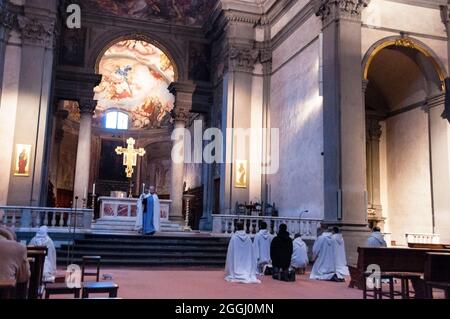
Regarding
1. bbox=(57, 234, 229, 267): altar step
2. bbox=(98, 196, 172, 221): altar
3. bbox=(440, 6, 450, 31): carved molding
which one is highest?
bbox=(440, 6, 450, 31): carved molding

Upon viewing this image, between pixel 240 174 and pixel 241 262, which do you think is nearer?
pixel 241 262

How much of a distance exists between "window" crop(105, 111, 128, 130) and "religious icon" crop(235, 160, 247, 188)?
12924 millimetres

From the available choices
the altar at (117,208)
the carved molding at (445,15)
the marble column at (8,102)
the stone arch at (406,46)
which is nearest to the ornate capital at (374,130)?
the stone arch at (406,46)

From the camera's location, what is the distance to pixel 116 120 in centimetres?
2955

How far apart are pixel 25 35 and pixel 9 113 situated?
2823 millimetres

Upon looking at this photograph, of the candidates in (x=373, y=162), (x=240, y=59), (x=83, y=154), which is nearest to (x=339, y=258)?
(x=373, y=162)

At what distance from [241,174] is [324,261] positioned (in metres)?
8.29

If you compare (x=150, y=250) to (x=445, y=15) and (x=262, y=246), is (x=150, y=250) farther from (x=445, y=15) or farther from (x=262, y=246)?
(x=445, y=15)

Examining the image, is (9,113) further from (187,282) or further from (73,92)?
(187,282)

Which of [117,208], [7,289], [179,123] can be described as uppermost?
[179,123]

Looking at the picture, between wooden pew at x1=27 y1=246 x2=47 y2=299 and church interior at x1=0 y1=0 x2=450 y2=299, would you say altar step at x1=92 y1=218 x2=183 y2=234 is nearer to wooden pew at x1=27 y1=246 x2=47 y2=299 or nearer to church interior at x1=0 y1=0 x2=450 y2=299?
church interior at x1=0 y1=0 x2=450 y2=299

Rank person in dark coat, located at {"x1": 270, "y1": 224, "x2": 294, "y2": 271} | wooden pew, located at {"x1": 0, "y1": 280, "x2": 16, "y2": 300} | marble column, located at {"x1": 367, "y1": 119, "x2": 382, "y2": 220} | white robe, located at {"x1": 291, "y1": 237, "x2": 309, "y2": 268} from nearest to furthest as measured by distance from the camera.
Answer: wooden pew, located at {"x1": 0, "y1": 280, "x2": 16, "y2": 300}
person in dark coat, located at {"x1": 270, "y1": 224, "x2": 294, "y2": 271}
white robe, located at {"x1": 291, "y1": 237, "x2": 309, "y2": 268}
marble column, located at {"x1": 367, "y1": 119, "x2": 382, "y2": 220}

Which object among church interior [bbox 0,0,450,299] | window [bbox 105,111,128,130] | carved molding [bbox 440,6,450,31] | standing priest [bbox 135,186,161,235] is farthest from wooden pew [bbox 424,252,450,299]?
window [bbox 105,111,128,130]

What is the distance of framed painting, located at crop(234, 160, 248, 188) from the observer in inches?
724
